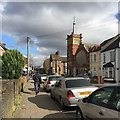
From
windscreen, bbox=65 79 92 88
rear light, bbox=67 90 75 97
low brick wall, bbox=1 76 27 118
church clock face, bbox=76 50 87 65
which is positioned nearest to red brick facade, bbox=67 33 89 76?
church clock face, bbox=76 50 87 65

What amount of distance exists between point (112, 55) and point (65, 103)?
73.9 feet

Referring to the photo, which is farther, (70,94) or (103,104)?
(70,94)

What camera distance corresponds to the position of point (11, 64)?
26.8 feet

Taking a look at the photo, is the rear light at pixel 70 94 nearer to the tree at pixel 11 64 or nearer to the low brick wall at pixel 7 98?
the low brick wall at pixel 7 98

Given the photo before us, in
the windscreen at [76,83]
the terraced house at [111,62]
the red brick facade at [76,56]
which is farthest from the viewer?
the red brick facade at [76,56]

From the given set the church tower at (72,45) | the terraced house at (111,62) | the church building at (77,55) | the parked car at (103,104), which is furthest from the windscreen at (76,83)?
the church tower at (72,45)

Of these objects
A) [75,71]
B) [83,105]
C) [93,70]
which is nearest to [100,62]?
[93,70]

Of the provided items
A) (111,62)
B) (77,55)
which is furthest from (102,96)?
(77,55)

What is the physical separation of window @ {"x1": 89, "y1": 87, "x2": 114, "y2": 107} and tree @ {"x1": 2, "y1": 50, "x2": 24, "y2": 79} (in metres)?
5.92

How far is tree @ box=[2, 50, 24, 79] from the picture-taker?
26.0 ft

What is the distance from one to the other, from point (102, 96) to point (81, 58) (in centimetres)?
3623

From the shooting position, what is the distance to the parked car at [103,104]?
9.35ft

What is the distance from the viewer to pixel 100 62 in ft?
97.5

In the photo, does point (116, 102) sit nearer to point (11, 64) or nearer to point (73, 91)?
point (73, 91)
